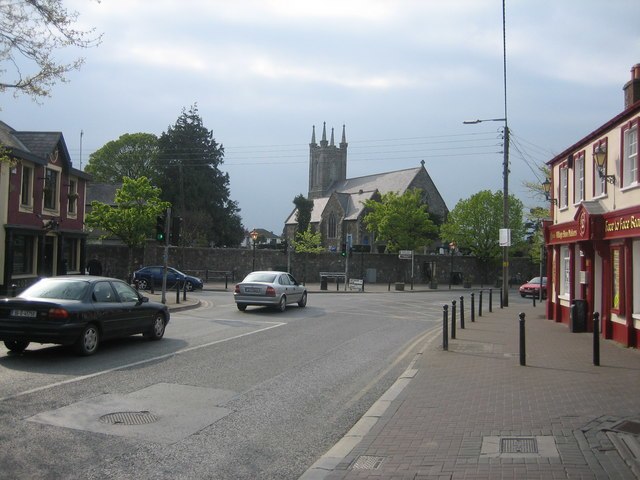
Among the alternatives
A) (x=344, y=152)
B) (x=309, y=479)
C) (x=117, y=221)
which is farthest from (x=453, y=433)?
(x=344, y=152)

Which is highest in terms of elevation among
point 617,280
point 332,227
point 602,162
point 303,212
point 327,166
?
point 327,166

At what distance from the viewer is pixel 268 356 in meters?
11.2

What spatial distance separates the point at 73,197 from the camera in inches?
A: 1144

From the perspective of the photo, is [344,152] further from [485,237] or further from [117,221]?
[117,221]

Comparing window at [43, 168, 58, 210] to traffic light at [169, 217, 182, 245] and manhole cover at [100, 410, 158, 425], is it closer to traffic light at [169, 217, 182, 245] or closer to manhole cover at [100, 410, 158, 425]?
traffic light at [169, 217, 182, 245]

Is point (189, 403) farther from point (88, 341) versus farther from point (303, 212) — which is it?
point (303, 212)

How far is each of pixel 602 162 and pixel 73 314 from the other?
12078 mm

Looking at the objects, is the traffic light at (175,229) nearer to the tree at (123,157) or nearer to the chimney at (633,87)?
the chimney at (633,87)

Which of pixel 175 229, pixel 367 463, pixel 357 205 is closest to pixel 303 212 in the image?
pixel 357 205

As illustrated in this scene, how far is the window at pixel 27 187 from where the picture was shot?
25016 millimetres

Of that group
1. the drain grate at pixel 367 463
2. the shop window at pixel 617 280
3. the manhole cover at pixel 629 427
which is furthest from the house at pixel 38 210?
the manhole cover at pixel 629 427

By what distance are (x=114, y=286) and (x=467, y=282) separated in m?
44.0

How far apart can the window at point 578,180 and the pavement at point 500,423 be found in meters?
6.96

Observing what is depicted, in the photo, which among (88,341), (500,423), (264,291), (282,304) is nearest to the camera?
(500,423)
